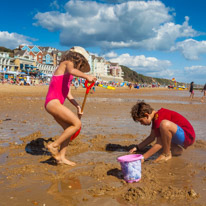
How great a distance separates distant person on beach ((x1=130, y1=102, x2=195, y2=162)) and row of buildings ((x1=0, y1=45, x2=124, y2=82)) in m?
48.9

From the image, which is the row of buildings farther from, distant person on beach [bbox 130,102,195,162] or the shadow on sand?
distant person on beach [bbox 130,102,195,162]

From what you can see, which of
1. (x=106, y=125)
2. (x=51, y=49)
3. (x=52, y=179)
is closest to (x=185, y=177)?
(x=52, y=179)

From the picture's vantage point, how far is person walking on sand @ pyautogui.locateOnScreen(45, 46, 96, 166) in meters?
3.27

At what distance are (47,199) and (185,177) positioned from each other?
1709 mm

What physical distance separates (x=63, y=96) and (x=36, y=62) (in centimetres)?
7634

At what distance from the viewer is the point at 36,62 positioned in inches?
2980

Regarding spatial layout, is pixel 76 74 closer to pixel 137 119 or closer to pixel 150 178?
pixel 137 119

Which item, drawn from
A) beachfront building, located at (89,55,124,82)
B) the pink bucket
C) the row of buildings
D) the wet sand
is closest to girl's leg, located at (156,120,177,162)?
the wet sand

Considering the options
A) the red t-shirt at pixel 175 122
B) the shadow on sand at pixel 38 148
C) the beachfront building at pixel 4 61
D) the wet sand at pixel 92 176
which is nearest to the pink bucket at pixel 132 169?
the wet sand at pixel 92 176

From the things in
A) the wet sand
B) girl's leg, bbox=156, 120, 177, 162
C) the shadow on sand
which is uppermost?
girl's leg, bbox=156, 120, 177, 162

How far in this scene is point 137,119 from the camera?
3588 millimetres

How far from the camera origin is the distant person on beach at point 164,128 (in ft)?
11.5

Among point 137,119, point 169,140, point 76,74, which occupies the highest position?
point 76,74

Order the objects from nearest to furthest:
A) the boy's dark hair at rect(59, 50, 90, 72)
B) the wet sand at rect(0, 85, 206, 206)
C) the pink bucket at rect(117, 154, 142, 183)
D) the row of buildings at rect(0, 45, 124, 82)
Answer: the wet sand at rect(0, 85, 206, 206) < the pink bucket at rect(117, 154, 142, 183) < the boy's dark hair at rect(59, 50, 90, 72) < the row of buildings at rect(0, 45, 124, 82)
